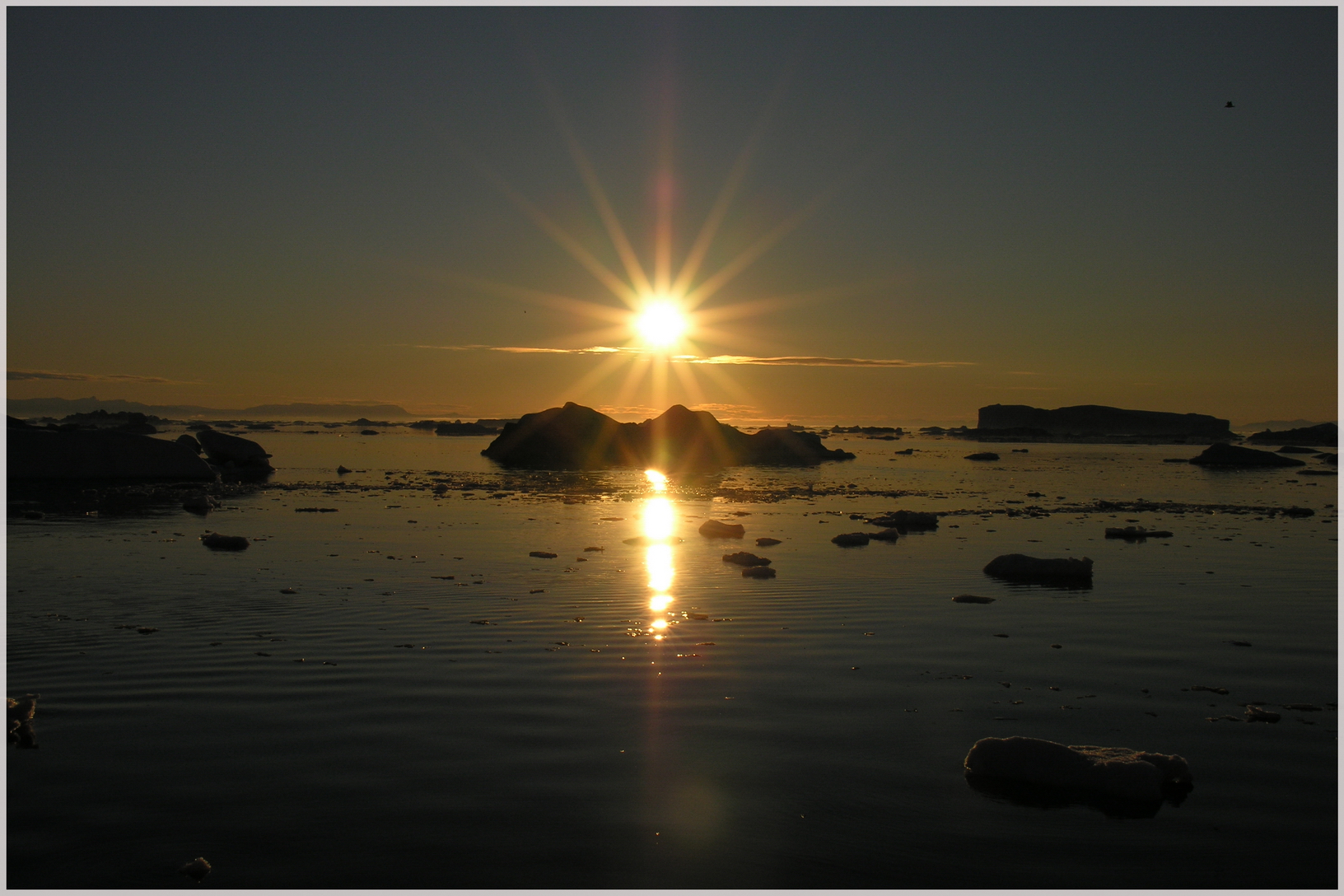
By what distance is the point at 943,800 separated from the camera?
20.0 ft

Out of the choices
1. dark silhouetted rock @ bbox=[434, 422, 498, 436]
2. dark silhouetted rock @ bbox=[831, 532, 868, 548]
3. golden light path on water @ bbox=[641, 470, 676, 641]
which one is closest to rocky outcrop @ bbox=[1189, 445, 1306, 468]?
golden light path on water @ bbox=[641, 470, 676, 641]

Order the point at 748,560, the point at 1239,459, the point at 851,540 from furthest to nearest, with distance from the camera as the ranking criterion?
the point at 1239,459
the point at 851,540
the point at 748,560

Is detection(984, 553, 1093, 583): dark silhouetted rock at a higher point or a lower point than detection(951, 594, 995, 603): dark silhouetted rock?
higher

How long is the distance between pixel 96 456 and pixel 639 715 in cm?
3270

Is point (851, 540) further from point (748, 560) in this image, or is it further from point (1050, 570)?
point (1050, 570)

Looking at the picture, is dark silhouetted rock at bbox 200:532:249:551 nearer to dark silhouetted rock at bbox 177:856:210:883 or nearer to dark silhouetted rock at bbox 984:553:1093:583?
dark silhouetted rock at bbox 177:856:210:883

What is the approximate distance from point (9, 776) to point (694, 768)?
451 cm

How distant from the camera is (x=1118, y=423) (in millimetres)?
146875

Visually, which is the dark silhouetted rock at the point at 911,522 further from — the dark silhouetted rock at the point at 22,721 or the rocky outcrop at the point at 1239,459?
the rocky outcrop at the point at 1239,459

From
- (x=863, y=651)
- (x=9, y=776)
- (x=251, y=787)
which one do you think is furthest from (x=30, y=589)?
(x=863, y=651)

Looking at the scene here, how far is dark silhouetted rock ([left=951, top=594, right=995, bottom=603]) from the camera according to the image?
41.2 feet

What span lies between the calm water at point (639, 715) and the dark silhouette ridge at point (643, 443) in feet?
126

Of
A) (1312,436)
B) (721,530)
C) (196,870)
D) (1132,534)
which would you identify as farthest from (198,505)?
(1312,436)

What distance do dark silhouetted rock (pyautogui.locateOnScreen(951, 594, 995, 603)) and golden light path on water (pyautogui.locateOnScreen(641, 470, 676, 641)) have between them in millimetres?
3787
